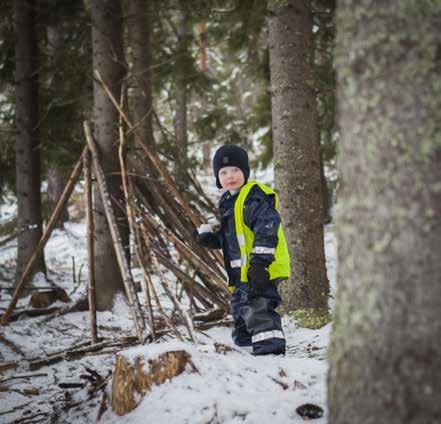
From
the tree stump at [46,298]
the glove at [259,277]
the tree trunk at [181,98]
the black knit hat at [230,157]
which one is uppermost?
the tree trunk at [181,98]

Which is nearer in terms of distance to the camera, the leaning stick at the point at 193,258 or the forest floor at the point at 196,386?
the forest floor at the point at 196,386

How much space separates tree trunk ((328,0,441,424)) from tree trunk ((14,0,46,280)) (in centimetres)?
572

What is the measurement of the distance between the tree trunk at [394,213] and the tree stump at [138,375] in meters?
1.04

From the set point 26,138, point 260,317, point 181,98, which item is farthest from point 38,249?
point 181,98

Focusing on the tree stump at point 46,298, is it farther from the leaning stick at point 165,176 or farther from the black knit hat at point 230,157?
the black knit hat at point 230,157

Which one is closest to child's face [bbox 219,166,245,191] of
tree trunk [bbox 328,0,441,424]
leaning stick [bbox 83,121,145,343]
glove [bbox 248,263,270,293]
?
glove [bbox 248,263,270,293]

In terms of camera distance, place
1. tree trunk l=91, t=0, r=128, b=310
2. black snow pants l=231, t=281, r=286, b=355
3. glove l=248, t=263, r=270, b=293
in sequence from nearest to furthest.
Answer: glove l=248, t=263, r=270, b=293, black snow pants l=231, t=281, r=286, b=355, tree trunk l=91, t=0, r=128, b=310

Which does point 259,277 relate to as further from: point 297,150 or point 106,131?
point 106,131

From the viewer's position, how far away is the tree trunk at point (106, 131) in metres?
4.51

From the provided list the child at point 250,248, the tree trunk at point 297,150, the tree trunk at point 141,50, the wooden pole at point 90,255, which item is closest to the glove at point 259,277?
the child at point 250,248

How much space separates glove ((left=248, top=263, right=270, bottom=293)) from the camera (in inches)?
105

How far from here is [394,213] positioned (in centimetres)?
102

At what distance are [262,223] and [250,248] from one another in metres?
0.25

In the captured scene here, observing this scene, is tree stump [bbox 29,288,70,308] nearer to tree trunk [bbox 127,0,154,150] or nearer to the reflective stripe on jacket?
tree trunk [bbox 127,0,154,150]
